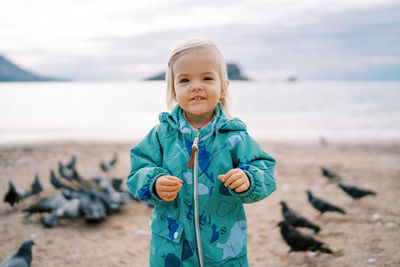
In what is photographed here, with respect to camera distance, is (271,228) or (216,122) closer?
(216,122)

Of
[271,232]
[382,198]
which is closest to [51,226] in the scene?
[271,232]

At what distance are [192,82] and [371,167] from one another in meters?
6.53

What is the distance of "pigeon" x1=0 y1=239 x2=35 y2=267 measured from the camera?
272 centimetres

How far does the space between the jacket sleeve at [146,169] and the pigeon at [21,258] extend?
1.72 metres

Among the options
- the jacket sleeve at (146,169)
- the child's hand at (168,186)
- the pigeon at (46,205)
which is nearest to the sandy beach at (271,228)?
the pigeon at (46,205)

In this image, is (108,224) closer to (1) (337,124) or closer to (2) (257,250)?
(2) (257,250)

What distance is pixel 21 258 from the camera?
2.79 m

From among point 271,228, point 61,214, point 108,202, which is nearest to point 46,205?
point 61,214

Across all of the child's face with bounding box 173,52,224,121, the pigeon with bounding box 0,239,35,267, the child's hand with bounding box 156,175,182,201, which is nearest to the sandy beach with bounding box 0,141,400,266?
the pigeon with bounding box 0,239,35,267

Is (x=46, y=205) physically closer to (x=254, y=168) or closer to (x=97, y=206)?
(x=97, y=206)

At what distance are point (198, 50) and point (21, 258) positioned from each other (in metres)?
2.61

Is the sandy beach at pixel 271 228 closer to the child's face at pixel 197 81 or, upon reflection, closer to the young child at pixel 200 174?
the young child at pixel 200 174

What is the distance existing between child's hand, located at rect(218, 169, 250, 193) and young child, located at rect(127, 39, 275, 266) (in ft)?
0.44

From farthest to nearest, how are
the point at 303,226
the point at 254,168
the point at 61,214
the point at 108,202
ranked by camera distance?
1. the point at 108,202
2. the point at 61,214
3. the point at 303,226
4. the point at 254,168
